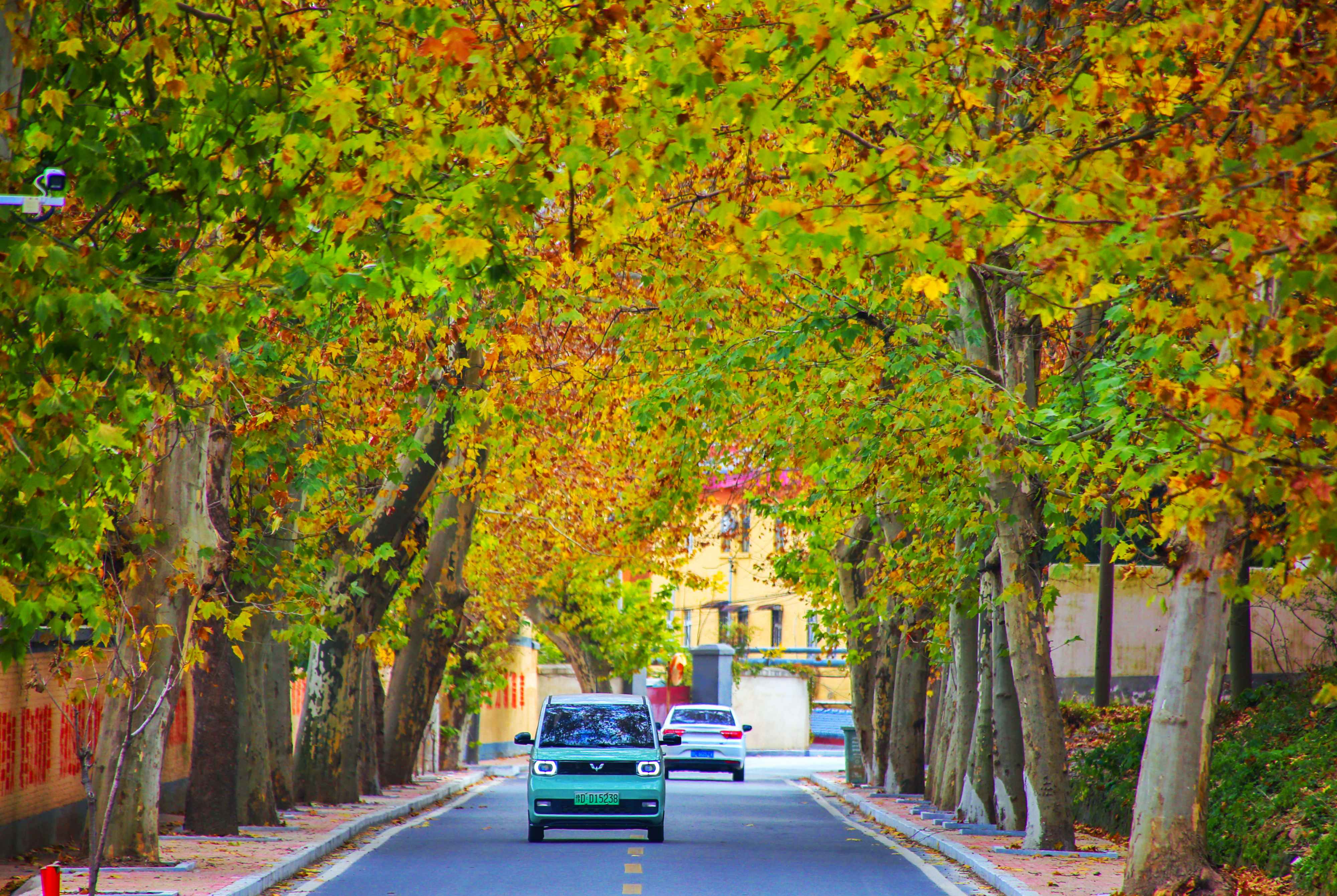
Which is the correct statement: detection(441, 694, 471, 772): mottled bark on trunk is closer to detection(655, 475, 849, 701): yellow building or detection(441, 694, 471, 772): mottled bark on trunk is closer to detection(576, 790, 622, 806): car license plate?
detection(655, 475, 849, 701): yellow building

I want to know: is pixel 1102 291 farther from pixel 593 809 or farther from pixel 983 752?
pixel 593 809

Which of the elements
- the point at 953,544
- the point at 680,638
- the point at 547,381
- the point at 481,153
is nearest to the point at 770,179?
the point at 547,381

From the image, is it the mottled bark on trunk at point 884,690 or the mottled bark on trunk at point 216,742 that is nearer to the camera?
the mottled bark on trunk at point 216,742

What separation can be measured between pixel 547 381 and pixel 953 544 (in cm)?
566

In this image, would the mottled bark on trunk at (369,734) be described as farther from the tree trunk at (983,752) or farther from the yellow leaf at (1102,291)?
the yellow leaf at (1102,291)

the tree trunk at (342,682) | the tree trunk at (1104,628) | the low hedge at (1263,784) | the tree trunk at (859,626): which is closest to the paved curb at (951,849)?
the low hedge at (1263,784)

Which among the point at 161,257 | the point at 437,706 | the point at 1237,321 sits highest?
the point at 161,257

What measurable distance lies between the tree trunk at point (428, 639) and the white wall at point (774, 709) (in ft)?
105

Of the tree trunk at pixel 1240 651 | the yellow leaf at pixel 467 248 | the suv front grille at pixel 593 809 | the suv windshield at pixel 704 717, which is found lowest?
the suv windshield at pixel 704 717

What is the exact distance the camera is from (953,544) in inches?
827

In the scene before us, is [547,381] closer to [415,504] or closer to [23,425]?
[415,504]

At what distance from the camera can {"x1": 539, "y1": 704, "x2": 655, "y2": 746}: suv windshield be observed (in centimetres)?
1944

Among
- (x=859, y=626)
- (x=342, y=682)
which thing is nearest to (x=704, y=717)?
(x=859, y=626)

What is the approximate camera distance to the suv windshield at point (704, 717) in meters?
40.9
